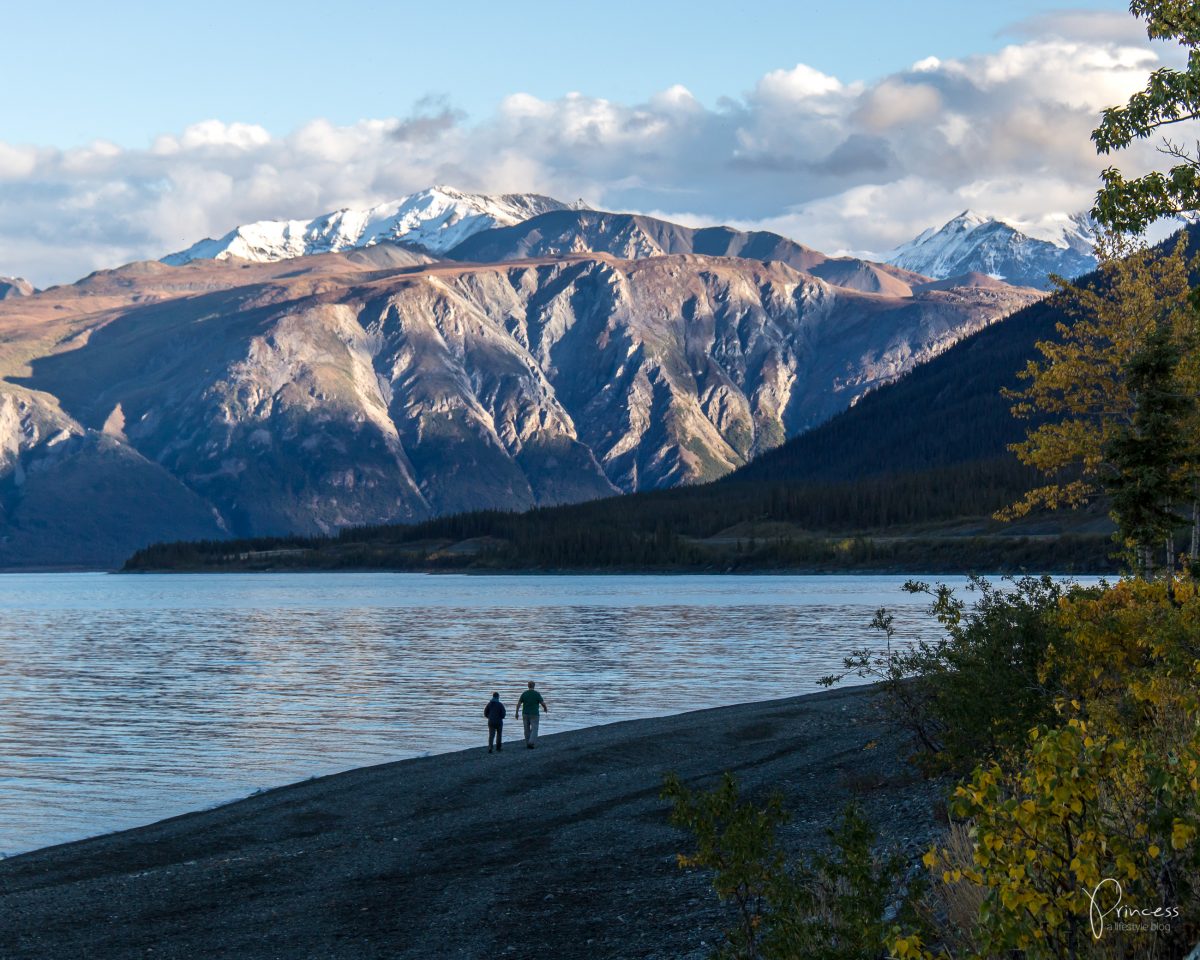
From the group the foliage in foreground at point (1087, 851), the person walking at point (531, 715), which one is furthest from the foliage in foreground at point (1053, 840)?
the person walking at point (531, 715)

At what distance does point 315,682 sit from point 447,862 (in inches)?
1872

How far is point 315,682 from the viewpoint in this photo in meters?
70.8

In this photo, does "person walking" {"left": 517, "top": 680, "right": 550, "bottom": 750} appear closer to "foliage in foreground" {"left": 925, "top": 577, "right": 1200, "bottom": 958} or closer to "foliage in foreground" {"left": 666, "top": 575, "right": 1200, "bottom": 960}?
"foliage in foreground" {"left": 666, "top": 575, "right": 1200, "bottom": 960}

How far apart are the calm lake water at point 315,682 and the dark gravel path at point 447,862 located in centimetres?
509

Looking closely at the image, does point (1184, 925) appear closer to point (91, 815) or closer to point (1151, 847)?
point (1151, 847)

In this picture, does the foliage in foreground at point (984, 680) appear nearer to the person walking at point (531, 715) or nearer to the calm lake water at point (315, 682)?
the person walking at point (531, 715)

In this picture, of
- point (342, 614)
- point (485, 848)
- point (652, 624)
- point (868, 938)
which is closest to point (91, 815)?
point (485, 848)

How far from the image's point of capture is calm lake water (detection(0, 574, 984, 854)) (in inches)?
1615

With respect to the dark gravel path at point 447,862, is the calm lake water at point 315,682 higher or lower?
lower

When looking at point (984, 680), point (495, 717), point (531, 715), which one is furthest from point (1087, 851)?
point (531, 715)

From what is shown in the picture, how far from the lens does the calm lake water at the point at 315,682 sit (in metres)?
41.0

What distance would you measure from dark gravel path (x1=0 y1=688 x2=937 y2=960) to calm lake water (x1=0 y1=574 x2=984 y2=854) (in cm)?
509

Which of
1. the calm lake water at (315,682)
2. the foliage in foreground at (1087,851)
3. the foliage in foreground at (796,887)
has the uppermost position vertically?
the foliage in foreground at (1087,851)

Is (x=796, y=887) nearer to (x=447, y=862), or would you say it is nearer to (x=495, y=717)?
(x=447, y=862)
